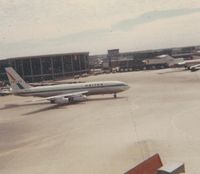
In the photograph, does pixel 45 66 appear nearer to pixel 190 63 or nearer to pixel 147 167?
pixel 190 63

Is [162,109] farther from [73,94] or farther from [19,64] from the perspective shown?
[19,64]

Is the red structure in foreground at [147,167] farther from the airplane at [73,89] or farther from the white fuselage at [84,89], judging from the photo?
the white fuselage at [84,89]

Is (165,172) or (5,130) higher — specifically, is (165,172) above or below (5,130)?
above

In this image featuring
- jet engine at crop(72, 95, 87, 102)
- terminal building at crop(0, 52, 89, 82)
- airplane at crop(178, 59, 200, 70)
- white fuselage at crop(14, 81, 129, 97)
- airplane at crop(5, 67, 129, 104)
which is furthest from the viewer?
terminal building at crop(0, 52, 89, 82)

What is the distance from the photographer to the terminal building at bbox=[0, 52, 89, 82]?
166 m

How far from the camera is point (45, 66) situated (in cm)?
17162

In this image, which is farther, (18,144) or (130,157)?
(18,144)

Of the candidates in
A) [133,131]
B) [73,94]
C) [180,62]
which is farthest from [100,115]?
[180,62]

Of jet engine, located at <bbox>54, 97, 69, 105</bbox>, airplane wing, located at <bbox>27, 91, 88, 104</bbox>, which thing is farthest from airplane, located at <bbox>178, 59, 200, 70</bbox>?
jet engine, located at <bbox>54, 97, 69, 105</bbox>

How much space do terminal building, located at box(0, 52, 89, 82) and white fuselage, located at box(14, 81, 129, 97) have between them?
86830 millimetres

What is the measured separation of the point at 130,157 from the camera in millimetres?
33906

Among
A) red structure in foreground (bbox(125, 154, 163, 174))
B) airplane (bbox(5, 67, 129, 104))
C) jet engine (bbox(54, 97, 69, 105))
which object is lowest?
jet engine (bbox(54, 97, 69, 105))

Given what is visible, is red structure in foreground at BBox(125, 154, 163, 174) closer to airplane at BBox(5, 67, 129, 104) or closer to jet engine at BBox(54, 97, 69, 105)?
jet engine at BBox(54, 97, 69, 105)

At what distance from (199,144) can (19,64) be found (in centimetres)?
13898
